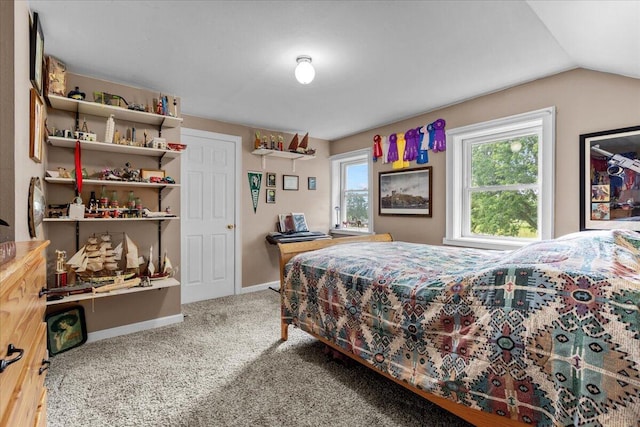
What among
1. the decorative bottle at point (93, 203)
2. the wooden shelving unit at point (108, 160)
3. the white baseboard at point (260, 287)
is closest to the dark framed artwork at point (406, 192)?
the white baseboard at point (260, 287)

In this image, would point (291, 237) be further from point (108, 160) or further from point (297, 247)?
point (108, 160)

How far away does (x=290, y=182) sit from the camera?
15.3 feet

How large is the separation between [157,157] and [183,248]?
1223mm

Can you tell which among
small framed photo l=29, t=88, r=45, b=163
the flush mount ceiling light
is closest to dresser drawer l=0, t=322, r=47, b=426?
small framed photo l=29, t=88, r=45, b=163

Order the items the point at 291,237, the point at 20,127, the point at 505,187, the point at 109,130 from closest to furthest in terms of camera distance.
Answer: the point at 20,127, the point at 109,130, the point at 505,187, the point at 291,237

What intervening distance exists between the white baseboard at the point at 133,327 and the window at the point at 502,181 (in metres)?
3.04

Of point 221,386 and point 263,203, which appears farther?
point 263,203

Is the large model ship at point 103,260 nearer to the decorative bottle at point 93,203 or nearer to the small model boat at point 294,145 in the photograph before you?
the decorative bottle at point 93,203

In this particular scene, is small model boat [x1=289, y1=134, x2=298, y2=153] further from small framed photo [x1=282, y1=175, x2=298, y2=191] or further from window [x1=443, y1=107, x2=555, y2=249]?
window [x1=443, y1=107, x2=555, y2=249]

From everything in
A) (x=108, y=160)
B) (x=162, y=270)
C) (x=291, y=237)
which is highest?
(x=108, y=160)

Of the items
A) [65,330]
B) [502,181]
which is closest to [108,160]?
[65,330]

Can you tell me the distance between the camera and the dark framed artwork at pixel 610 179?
2.28 metres

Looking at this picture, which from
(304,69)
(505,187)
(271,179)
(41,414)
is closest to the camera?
(41,414)

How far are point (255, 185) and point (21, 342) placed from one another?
3594 millimetres
